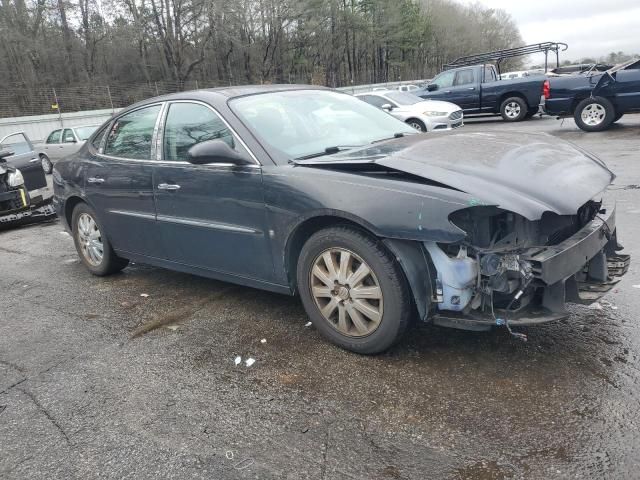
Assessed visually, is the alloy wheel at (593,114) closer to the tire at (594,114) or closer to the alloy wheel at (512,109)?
the tire at (594,114)

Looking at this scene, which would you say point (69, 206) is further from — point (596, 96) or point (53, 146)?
point (53, 146)

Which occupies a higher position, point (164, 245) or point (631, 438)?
point (164, 245)

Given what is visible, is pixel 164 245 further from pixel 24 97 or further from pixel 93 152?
pixel 24 97

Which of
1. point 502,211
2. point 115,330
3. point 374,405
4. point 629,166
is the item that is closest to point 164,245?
point 115,330

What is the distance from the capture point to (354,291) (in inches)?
123

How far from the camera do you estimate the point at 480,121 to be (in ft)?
59.8

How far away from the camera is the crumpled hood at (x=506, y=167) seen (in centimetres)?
270

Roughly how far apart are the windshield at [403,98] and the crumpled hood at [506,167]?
1159 centimetres

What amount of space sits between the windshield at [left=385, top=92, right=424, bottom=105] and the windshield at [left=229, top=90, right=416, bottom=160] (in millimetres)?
10898

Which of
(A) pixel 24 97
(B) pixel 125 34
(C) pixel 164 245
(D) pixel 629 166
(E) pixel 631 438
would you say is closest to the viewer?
(E) pixel 631 438

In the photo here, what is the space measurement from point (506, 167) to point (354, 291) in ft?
3.61

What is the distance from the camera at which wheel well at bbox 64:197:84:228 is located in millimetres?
5234

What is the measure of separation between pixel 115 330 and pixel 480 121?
54.3ft

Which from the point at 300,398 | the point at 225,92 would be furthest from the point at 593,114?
the point at 300,398
